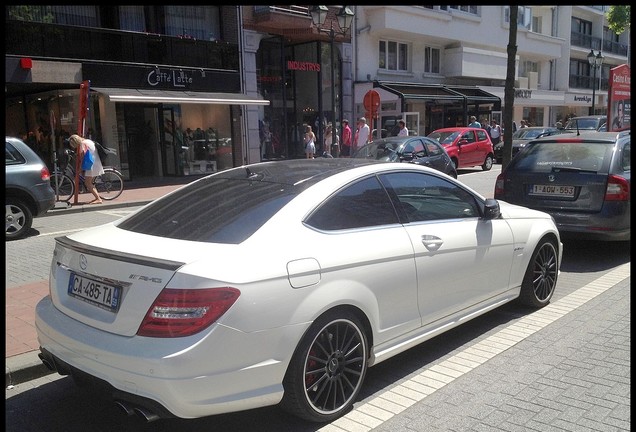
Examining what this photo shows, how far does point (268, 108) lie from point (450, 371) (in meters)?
19.7

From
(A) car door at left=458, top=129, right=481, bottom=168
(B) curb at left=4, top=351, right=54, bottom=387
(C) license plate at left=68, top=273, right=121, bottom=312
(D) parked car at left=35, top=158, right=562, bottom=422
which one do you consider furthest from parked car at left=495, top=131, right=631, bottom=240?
(A) car door at left=458, top=129, right=481, bottom=168

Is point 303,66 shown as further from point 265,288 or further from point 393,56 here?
point 265,288

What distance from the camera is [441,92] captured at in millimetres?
27234

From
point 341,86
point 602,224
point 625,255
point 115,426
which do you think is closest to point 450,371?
point 115,426

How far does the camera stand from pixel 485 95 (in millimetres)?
29859

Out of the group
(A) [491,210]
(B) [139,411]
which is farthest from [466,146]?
(B) [139,411]

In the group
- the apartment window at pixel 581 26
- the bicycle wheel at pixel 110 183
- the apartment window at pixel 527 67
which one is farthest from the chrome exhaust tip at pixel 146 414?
the apartment window at pixel 581 26

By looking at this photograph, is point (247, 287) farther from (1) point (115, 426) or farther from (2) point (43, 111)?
(2) point (43, 111)

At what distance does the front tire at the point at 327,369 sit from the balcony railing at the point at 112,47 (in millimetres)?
14052

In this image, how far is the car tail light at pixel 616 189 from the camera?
21.4 feet

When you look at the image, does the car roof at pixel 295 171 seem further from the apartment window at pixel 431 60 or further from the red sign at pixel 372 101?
the apartment window at pixel 431 60

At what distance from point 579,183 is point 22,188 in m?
8.55

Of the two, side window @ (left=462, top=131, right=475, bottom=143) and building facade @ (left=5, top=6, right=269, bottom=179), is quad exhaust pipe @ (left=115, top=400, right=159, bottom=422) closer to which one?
building facade @ (left=5, top=6, right=269, bottom=179)

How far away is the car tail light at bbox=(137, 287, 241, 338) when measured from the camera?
8.83 feet
